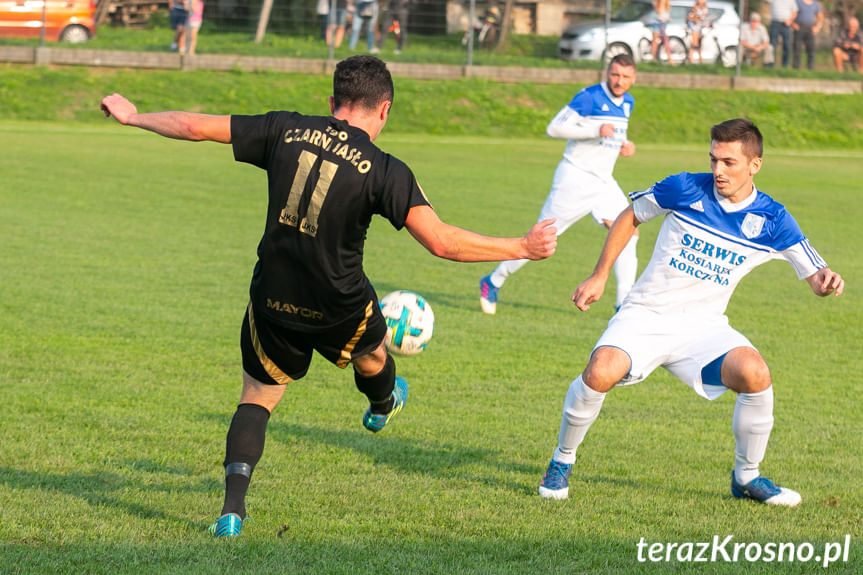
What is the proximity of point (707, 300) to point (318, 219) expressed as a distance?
2.27 metres

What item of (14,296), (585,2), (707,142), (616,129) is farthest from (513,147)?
(14,296)

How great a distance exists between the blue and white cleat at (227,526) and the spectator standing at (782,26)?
102 ft

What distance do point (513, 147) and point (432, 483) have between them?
21.6 metres

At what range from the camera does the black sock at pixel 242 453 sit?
4.83 m

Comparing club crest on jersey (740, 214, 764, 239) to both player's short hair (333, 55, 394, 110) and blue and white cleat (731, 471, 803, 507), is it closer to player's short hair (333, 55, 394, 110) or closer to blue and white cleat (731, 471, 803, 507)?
blue and white cleat (731, 471, 803, 507)

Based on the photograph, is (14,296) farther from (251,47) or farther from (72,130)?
(251,47)

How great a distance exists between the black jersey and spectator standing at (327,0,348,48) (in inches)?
1054

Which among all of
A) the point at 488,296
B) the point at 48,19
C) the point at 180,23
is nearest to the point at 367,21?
the point at 180,23

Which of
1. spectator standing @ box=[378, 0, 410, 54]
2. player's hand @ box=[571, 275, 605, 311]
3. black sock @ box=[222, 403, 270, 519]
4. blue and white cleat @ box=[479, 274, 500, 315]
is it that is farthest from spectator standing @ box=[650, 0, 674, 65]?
black sock @ box=[222, 403, 270, 519]

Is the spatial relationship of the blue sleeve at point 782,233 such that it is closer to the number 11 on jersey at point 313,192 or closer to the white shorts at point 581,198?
the number 11 on jersey at point 313,192

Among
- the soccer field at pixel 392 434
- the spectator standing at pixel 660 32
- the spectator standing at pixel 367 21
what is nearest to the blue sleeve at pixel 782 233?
the soccer field at pixel 392 434

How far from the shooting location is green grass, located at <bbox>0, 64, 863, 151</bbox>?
1077 inches

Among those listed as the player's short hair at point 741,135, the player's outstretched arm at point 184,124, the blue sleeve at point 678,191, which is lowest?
the blue sleeve at point 678,191

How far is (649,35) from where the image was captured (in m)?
31.8
